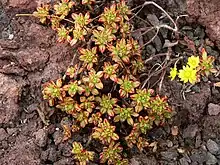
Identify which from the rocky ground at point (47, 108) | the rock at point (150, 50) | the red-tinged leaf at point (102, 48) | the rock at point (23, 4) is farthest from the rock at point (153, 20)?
the rock at point (23, 4)

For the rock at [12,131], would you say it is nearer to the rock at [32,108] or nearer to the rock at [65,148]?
the rock at [32,108]

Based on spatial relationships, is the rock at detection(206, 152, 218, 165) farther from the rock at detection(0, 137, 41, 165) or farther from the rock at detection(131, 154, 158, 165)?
the rock at detection(0, 137, 41, 165)

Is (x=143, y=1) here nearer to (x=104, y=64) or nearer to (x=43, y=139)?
(x=104, y=64)

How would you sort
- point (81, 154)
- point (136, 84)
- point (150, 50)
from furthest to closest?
1. point (150, 50)
2. point (136, 84)
3. point (81, 154)

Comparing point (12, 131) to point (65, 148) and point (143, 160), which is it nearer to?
point (65, 148)

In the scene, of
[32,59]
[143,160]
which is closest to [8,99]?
[32,59]

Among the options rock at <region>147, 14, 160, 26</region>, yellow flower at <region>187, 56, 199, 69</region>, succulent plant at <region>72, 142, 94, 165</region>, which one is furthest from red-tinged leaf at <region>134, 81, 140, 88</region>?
rock at <region>147, 14, 160, 26</region>

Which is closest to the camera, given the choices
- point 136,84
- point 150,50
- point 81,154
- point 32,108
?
point 81,154

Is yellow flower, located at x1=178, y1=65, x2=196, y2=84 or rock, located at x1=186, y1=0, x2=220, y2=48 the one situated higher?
rock, located at x1=186, y1=0, x2=220, y2=48
